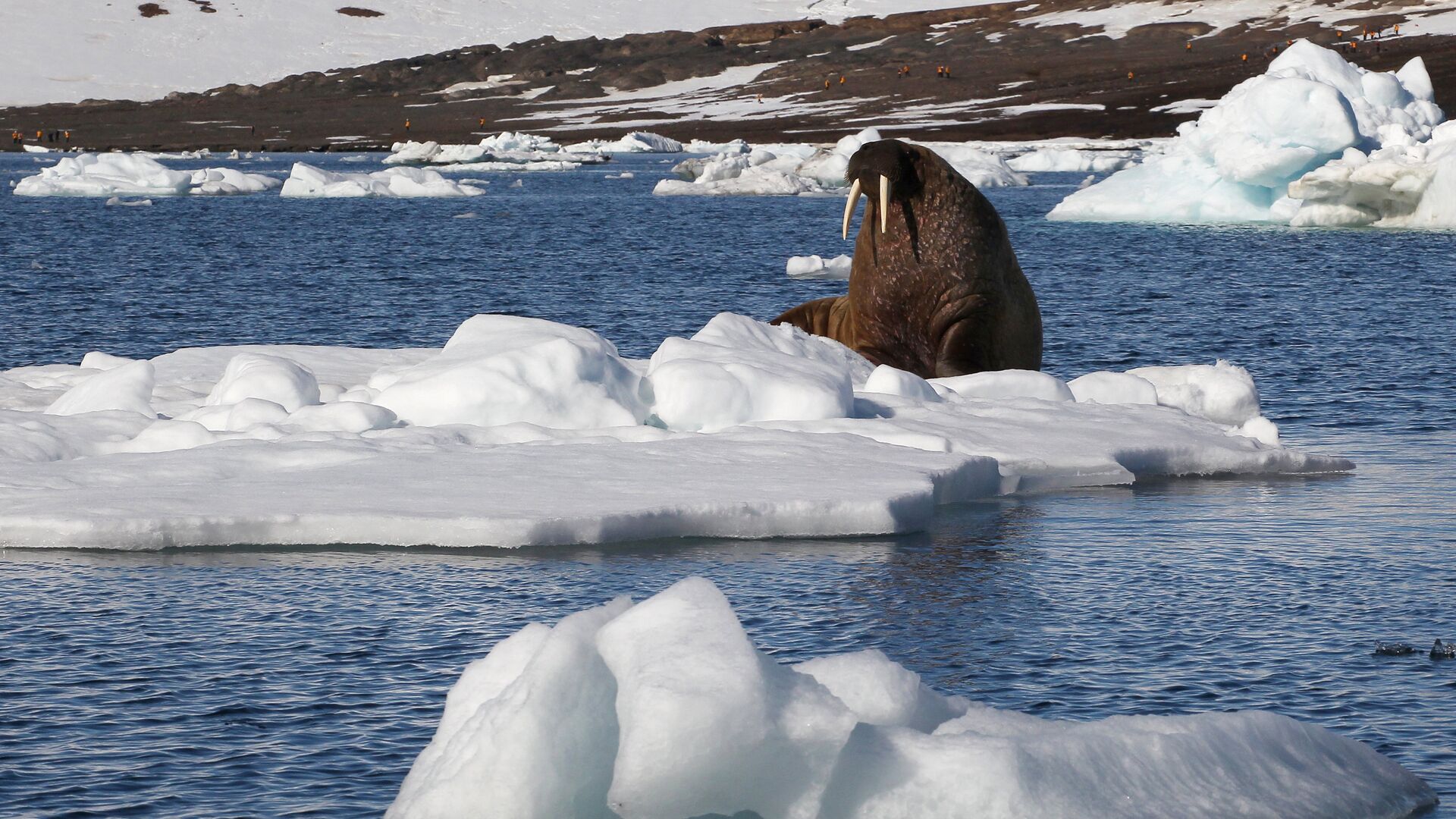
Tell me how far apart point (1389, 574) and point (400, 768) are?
4.48 m

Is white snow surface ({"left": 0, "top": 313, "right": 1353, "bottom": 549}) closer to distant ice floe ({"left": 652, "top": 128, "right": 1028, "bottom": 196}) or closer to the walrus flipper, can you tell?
the walrus flipper

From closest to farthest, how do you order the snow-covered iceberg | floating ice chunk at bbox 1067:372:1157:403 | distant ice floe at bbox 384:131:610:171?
floating ice chunk at bbox 1067:372:1157:403 < distant ice floe at bbox 384:131:610:171 < the snow-covered iceberg

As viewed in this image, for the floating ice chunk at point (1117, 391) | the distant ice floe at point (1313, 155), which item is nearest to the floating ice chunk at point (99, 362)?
the floating ice chunk at point (1117, 391)

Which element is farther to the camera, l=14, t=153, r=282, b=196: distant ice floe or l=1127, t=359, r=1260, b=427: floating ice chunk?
l=14, t=153, r=282, b=196: distant ice floe

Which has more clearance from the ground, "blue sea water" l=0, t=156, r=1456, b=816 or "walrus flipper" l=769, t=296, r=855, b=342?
"walrus flipper" l=769, t=296, r=855, b=342

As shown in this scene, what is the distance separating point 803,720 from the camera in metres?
4.07

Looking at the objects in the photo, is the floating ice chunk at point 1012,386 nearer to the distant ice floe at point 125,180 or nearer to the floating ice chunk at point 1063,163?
the distant ice floe at point 125,180

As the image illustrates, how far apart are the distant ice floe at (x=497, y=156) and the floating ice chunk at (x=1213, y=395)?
203ft

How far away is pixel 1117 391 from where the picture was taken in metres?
11.9

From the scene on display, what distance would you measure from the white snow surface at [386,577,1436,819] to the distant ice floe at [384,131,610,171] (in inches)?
2724

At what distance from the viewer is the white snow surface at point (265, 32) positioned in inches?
4857

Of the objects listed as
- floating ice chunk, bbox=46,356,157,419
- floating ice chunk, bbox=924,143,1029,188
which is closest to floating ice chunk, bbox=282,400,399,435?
floating ice chunk, bbox=46,356,157,419

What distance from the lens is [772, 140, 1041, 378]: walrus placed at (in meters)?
12.6

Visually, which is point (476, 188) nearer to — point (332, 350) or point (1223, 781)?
point (332, 350)
